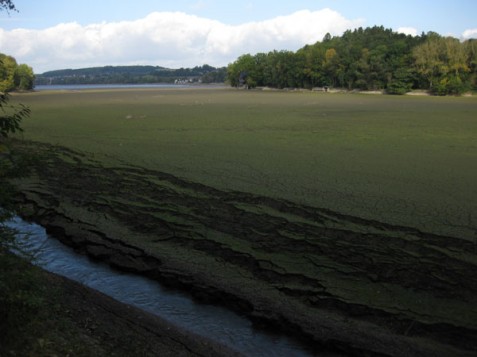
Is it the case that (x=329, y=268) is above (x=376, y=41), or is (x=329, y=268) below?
below

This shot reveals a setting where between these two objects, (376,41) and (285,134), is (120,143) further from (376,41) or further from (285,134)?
(376,41)

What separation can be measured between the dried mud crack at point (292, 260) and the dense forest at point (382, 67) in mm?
67332

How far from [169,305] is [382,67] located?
82.1m

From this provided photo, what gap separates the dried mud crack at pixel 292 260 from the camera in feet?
17.5

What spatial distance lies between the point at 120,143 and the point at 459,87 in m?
61.8

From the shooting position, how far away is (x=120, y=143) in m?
19.1

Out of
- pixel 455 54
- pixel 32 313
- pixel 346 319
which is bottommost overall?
pixel 346 319

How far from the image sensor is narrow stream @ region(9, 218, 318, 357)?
5172 millimetres

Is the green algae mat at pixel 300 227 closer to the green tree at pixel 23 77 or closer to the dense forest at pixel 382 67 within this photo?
the dense forest at pixel 382 67

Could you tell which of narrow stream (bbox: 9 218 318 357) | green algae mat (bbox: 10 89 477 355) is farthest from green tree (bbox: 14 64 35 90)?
narrow stream (bbox: 9 218 318 357)

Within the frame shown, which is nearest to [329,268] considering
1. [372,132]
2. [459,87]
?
[372,132]

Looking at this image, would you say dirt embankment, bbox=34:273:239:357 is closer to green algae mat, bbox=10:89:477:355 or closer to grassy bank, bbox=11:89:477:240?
green algae mat, bbox=10:89:477:355

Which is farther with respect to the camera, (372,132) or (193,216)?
(372,132)

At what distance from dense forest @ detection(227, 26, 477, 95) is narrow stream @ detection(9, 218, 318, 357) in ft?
231
